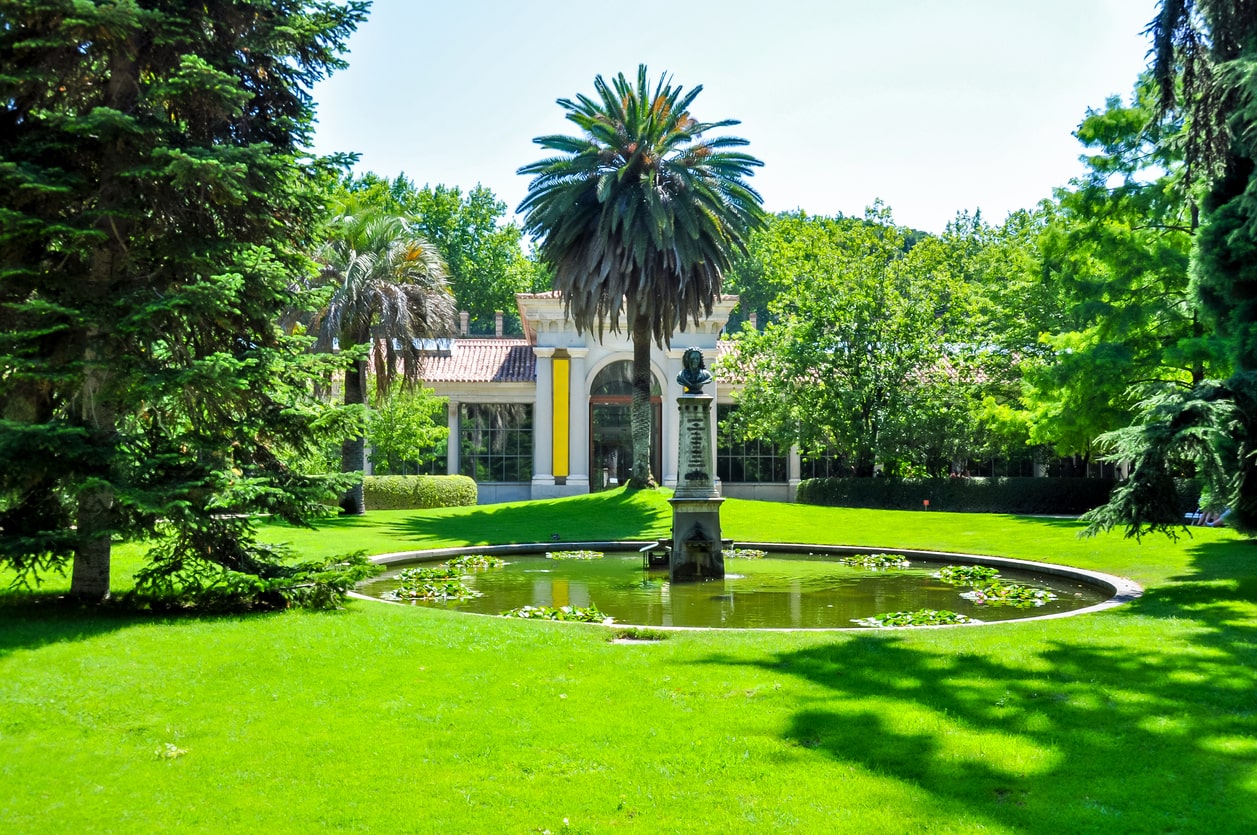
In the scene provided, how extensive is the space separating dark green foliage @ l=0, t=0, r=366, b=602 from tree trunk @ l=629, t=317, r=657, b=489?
18.3 m

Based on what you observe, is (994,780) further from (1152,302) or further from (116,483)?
(1152,302)

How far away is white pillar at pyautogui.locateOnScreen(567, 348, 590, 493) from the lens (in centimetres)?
3566

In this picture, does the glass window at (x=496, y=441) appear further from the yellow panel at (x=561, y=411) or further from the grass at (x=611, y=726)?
the grass at (x=611, y=726)

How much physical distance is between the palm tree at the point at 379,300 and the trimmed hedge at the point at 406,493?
3027mm

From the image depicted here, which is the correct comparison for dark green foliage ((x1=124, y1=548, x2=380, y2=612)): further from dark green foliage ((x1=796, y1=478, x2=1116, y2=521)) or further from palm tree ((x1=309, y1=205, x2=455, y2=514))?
dark green foliage ((x1=796, y1=478, x2=1116, y2=521))

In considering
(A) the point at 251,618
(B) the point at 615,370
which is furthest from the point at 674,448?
(A) the point at 251,618

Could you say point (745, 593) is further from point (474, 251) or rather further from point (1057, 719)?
point (474, 251)

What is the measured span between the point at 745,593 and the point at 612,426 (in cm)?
2455

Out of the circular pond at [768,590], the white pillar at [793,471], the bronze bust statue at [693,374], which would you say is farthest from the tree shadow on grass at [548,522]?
the white pillar at [793,471]

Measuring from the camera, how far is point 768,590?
13438mm

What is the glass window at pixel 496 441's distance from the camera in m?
38.8

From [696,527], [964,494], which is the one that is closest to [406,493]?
[964,494]

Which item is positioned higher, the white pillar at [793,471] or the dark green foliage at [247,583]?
the white pillar at [793,471]

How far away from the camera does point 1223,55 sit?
12.0 meters
